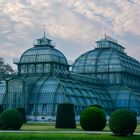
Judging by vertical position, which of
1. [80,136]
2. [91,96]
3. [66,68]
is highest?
[66,68]

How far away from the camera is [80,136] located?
36.1m

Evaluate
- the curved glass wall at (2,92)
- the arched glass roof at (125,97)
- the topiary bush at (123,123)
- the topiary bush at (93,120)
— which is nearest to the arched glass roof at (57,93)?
the curved glass wall at (2,92)

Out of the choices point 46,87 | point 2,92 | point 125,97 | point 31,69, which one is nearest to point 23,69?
point 31,69

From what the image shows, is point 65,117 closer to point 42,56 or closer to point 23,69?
point 42,56

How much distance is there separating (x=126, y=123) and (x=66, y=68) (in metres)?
60.6

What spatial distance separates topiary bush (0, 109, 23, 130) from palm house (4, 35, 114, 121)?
35085 mm

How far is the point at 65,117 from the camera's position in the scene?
51.6 meters

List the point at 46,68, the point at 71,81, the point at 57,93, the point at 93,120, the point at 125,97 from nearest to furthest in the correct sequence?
the point at 93,120, the point at 57,93, the point at 71,81, the point at 46,68, the point at 125,97

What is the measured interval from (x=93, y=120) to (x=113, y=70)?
64.4 meters

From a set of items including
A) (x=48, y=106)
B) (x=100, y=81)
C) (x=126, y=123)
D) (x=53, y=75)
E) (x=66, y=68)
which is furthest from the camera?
(x=100, y=81)

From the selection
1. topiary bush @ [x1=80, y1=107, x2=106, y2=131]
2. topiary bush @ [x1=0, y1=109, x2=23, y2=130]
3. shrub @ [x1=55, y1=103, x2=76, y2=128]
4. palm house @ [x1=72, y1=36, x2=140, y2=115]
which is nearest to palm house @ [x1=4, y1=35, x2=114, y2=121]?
palm house @ [x1=72, y1=36, x2=140, y2=115]

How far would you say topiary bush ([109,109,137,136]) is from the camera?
39.2 meters

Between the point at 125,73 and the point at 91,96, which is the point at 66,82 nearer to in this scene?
the point at 91,96

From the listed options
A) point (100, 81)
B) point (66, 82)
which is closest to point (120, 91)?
point (100, 81)
